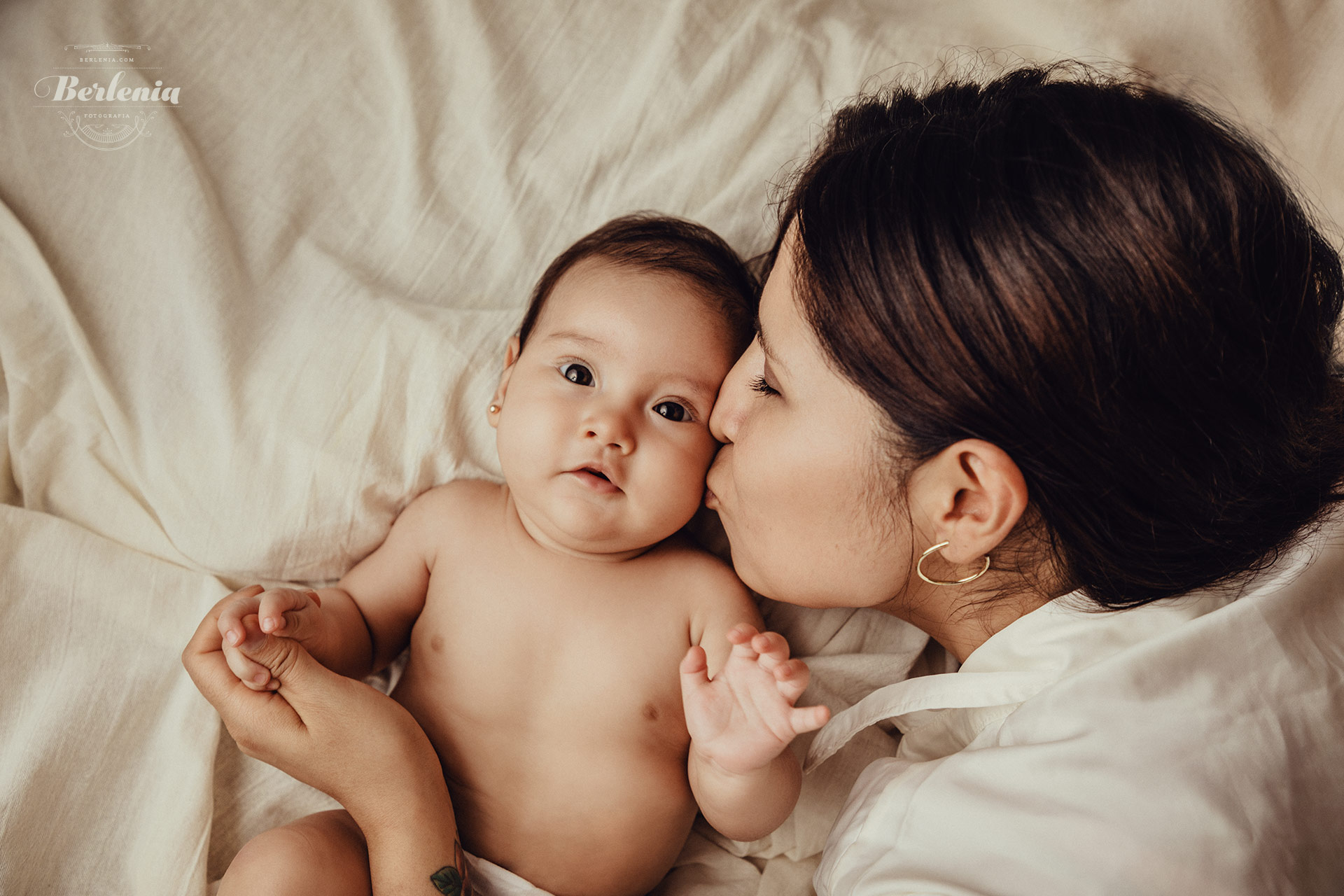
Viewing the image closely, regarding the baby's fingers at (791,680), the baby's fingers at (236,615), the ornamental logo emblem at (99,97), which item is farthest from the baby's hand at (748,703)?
the ornamental logo emblem at (99,97)

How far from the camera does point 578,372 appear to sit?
1489mm

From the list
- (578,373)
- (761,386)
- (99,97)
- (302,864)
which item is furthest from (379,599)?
(99,97)

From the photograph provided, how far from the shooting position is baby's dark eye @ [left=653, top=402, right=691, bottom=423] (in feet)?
4.90

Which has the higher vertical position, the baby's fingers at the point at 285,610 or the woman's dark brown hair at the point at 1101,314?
the woman's dark brown hair at the point at 1101,314

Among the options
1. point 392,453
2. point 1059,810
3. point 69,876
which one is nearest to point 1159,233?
point 1059,810

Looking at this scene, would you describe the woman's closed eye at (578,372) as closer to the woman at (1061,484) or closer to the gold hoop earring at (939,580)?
the woman at (1061,484)

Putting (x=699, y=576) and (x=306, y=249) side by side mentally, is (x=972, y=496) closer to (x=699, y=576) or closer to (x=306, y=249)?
(x=699, y=576)

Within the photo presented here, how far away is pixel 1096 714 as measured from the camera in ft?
3.63

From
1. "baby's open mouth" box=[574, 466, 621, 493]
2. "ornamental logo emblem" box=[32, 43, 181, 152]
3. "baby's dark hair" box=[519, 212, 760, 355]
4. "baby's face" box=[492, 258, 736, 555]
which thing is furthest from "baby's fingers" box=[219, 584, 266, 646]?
"ornamental logo emblem" box=[32, 43, 181, 152]

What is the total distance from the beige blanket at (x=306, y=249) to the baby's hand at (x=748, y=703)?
465 mm

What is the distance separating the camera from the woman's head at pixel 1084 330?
1.00 metres

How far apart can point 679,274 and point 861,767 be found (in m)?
1.06

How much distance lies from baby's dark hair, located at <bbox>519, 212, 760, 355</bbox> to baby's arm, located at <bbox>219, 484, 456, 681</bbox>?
0.43 m

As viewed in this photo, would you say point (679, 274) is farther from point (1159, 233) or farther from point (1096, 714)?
point (1096, 714)
